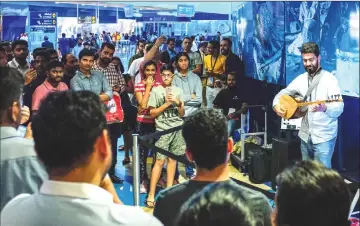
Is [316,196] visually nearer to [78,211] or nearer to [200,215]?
[200,215]

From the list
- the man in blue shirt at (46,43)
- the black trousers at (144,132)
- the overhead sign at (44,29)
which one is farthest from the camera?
the overhead sign at (44,29)

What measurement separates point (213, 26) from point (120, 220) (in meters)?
7.07

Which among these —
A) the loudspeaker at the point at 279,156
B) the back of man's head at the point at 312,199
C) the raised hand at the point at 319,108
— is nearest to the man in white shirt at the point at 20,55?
the loudspeaker at the point at 279,156

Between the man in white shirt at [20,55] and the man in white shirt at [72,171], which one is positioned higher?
the man in white shirt at [20,55]

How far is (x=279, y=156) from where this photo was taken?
580cm

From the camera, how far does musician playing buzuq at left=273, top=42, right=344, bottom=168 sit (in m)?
4.78

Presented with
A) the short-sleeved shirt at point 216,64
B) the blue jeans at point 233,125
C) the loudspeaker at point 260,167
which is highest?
the short-sleeved shirt at point 216,64

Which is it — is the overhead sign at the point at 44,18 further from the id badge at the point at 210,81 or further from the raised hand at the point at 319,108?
the raised hand at the point at 319,108

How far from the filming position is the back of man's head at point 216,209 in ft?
4.15

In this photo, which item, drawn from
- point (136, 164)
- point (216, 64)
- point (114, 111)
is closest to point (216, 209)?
point (136, 164)

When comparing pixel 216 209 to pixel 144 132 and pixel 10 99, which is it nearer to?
pixel 10 99

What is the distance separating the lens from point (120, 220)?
1.37 meters

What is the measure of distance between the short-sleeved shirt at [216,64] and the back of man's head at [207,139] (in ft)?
17.1

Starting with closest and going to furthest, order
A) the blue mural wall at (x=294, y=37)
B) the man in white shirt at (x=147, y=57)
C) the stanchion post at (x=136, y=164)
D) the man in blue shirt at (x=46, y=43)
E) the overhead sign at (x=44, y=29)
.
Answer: the stanchion post at (x=136, y=164), the blue mural wall at (x=294, y=37), the man in white shirt at (x=147, y=57), the man in blue shirt at (x=46, y=43), the overhead sign at (x=44, y=29)
